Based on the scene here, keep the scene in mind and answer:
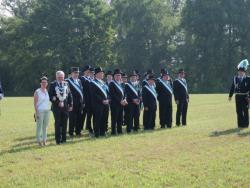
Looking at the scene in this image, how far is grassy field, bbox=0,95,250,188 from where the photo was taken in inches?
311

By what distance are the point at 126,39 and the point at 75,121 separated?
5251 cm

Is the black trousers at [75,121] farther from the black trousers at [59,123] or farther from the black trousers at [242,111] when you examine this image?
the black trousers at [242,111]

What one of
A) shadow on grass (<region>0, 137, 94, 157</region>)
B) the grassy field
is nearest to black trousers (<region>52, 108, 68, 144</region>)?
shadow on grass (<region>0, 137, 94, 157</region>)

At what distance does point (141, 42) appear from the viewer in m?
65.9

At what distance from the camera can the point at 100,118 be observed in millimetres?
13758

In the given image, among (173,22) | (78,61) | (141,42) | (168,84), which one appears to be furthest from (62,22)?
(168,84)

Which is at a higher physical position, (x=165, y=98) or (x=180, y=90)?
(x=180, y=90)

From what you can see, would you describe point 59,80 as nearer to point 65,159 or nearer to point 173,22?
point 65,159

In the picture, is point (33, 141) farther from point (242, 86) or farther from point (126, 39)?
point (126, 39)

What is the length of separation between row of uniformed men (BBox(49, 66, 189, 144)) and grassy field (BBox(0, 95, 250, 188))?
30.2 inches

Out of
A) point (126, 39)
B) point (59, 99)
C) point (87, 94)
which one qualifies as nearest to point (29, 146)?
point (59, 99)

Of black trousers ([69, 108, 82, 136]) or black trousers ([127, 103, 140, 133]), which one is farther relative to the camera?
black trousers ([127, 103, 140, 133])

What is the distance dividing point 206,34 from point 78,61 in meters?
16.6

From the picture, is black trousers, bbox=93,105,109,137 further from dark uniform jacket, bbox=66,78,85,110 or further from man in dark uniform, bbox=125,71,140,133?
man in dark uniform, bbox=125,71,140,133
